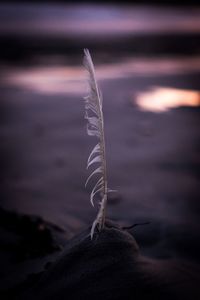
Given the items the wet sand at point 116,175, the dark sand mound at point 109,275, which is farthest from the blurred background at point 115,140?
the dark sand mound at point 109,275

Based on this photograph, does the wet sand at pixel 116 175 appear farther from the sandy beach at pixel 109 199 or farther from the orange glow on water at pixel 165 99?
the orange glow on water at pixel 165 99

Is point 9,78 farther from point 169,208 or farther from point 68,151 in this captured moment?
point 169,208

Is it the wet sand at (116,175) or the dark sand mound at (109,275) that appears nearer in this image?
the dark sand mound at (109,275)

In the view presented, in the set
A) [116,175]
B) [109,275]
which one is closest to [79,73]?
[116,175]

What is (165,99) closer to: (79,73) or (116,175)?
(79,73)

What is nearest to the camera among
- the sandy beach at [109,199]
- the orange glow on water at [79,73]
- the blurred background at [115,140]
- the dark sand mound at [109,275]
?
the dark sand mound at [109,275]

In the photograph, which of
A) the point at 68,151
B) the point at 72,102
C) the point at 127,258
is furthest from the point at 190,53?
the point at 127,258

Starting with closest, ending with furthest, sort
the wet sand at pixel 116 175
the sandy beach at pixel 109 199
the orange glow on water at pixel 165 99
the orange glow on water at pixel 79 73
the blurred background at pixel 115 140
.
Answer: the sandy beach at pixel 109 199
the wet sand at pixel 116 175
the blurred background at pixel 115 140
the orange glow on water at pixel 165 99
the orange glow on water at pixel 79 73
